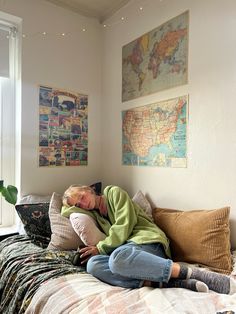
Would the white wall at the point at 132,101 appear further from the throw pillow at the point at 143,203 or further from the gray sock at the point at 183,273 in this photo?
the gray sock at the point at 183,273

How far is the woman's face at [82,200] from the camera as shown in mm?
1751

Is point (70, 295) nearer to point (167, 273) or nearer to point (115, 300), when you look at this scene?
point (115, 300)

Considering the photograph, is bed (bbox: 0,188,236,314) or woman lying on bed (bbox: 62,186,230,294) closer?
bed (bbox: 0,188,236,314)

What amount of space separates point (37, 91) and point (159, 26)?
45.5 inches

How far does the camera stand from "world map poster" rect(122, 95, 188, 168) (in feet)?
5.90

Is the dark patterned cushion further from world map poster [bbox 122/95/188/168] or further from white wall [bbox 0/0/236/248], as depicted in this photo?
world map poster [bbox 122/95/188/168]

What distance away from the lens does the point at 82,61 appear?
2.46 metres

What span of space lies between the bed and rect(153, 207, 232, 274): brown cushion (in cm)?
3

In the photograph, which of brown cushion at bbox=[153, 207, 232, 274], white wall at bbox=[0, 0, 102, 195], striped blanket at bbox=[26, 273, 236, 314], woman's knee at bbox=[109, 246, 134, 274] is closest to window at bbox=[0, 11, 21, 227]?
white wall at bbox=[0, 0, 102, 195]

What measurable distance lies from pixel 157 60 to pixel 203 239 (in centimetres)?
137

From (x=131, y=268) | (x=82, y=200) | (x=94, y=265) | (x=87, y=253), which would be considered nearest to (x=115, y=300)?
(x=131, y=268)

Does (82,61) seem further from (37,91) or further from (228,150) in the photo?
(228,150)

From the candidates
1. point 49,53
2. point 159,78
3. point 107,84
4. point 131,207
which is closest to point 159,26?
point 159,78

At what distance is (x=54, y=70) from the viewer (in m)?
2.28
